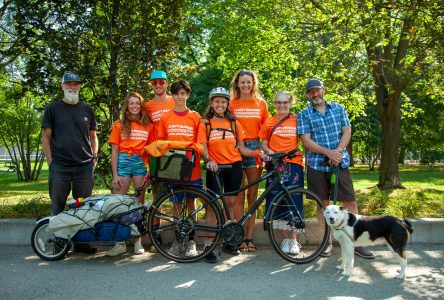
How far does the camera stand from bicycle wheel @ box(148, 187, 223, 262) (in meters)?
5.14

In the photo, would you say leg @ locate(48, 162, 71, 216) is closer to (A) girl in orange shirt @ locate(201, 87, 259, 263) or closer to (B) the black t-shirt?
(B) the black t-shirt

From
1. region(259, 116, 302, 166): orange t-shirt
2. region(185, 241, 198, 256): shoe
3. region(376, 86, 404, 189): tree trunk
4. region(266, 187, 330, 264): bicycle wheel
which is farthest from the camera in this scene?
region(376, 86, 404, 189): tree trunk

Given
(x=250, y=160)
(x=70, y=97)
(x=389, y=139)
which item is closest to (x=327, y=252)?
(x=250, y=160)

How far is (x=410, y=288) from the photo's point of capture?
4.18 m

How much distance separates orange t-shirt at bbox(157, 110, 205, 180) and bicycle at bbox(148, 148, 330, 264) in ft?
1.34

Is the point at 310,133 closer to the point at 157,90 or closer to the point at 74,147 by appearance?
the point at 157,90

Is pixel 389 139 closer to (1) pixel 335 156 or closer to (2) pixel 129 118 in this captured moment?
(1) pixel 335 156

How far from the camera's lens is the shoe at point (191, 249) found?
518 cm

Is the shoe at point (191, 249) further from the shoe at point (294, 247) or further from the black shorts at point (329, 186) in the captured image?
the black shorts at point (329, 186)

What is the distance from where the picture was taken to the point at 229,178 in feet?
17.5

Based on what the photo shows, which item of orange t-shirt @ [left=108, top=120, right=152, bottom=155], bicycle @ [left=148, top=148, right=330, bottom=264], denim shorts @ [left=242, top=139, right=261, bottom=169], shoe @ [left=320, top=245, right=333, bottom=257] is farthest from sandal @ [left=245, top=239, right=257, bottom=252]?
orange t-shirt @ [left=108, top=120, right=152, bottom=155]

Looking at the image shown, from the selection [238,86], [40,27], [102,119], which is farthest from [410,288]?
[40,27]

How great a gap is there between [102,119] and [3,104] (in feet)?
44.3

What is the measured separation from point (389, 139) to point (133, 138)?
27.7 feet
